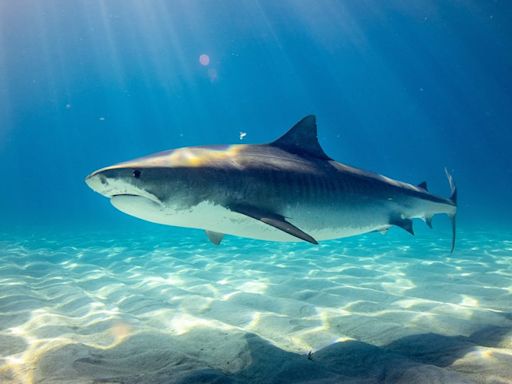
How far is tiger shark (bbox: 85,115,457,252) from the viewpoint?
3.20 m

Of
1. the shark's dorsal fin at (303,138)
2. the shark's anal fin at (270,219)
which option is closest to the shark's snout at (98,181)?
the shark's anal fin at (270,219)

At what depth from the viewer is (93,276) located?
26.5ft

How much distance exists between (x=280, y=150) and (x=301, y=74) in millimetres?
60363

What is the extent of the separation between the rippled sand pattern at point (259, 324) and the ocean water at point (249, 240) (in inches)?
1.3

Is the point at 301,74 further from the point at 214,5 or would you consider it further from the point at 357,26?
the point at 214,5

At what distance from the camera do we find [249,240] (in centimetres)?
1598

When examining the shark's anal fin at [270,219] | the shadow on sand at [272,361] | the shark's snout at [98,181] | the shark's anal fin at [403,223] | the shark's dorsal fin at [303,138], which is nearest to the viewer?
the shadow on sand at [272,361]

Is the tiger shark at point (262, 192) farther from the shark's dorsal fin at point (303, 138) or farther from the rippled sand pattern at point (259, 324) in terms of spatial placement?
the rippled sand pattern at point (259, 324)

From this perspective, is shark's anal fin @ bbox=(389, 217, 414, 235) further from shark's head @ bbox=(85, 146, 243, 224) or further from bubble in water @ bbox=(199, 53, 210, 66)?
bubble in water @ bbox=(199, 53, 210, 66)

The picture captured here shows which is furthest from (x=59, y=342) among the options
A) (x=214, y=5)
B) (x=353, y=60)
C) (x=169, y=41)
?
(x=353, y=60)

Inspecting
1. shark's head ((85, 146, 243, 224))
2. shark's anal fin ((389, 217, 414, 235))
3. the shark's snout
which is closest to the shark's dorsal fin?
shark's head ((85, 146, 243, 224))

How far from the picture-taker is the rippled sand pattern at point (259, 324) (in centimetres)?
277

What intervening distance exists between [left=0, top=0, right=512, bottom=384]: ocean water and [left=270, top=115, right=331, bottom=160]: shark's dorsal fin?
2.34m

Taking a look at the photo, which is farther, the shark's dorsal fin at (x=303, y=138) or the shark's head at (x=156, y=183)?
the shark's dorsal fin at (x=303, y=138)
